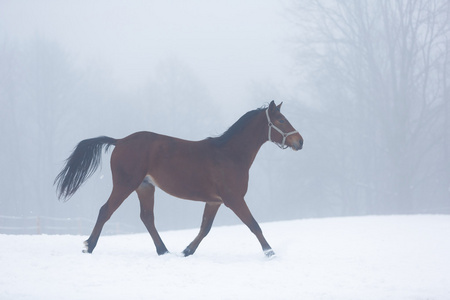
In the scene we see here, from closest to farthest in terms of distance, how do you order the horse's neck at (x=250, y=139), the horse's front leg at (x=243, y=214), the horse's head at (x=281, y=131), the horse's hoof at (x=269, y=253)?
the horse's front leg at (x=243, y=214), the horse's hoof at (x=269, y=253), the horse's head at (x=281, y=131), the horse's neck at (x=250, y=139)

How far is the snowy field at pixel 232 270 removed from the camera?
5203mm

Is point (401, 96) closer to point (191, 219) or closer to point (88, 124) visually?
point (191, 219)

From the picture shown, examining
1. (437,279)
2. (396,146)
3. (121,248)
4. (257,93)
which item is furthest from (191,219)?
(437,279)

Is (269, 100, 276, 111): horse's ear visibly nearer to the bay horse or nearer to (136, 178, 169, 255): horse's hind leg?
the bay horse

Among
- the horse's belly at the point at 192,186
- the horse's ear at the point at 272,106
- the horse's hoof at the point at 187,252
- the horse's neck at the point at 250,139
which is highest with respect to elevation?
the horse's ear at the point at 272,106

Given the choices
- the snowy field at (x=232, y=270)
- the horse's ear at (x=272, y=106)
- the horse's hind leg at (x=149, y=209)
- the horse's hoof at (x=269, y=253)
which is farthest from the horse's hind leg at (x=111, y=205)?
the horse's ear at (x=272, y=106)

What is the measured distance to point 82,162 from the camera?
735 cm

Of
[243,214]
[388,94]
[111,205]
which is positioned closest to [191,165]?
[243,214]

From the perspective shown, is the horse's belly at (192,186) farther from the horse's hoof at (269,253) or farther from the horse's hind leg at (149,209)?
the horse's hoof at (269,253)

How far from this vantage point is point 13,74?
32312 mm

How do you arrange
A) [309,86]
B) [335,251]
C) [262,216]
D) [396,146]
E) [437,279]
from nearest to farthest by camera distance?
1. [437,279]
2. [335,251]
3. [396,146]
4. [309,86]
5. [262,216]

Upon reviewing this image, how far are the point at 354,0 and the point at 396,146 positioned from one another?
6727 millimetres

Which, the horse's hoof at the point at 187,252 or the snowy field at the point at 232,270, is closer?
the snowy field at the point at 232,270

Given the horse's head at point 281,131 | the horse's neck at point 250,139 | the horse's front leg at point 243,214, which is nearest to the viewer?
the horse's front leg at point 243,214
